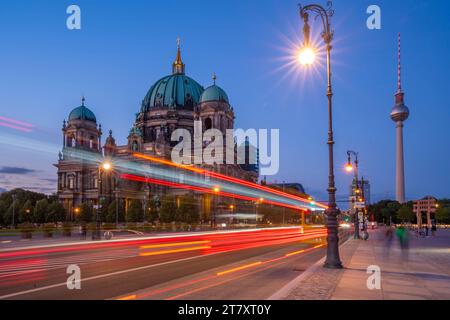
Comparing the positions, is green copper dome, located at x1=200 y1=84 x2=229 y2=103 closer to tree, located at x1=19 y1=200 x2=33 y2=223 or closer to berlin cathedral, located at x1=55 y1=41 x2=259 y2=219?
berlin cathedral, located at x1=55 y1=41 x2=259 y2=219

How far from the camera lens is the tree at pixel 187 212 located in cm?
8800

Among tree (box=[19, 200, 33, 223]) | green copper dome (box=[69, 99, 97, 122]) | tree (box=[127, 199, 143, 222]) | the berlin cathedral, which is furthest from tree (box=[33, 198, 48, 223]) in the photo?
green copper dome (box=[69, 99, 97, 122])

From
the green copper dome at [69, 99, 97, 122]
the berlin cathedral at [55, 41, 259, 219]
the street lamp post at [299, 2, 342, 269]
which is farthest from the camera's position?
the green copper dome at [69, 99, 97, 122]

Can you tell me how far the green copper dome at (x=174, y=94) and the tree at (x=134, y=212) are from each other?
43.4 metres

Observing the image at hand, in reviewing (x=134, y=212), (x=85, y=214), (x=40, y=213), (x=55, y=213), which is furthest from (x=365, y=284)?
(x=40, y=213)

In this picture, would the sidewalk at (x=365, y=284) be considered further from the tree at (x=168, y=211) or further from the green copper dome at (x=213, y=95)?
the green copper dome at (x=213, y=95)

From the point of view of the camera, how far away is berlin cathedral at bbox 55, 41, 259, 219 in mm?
103000

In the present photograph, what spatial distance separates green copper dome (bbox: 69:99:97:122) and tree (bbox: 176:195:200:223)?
44.1 meters

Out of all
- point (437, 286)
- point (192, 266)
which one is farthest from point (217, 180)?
point (437, 286)

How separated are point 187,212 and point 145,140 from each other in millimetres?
45039

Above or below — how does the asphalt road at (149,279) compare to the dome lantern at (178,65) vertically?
below

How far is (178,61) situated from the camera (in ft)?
465

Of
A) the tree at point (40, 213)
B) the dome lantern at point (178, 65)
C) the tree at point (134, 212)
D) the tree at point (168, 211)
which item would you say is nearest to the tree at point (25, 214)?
the tree at point (40, 213)

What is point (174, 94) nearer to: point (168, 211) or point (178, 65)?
point (178, 65)
